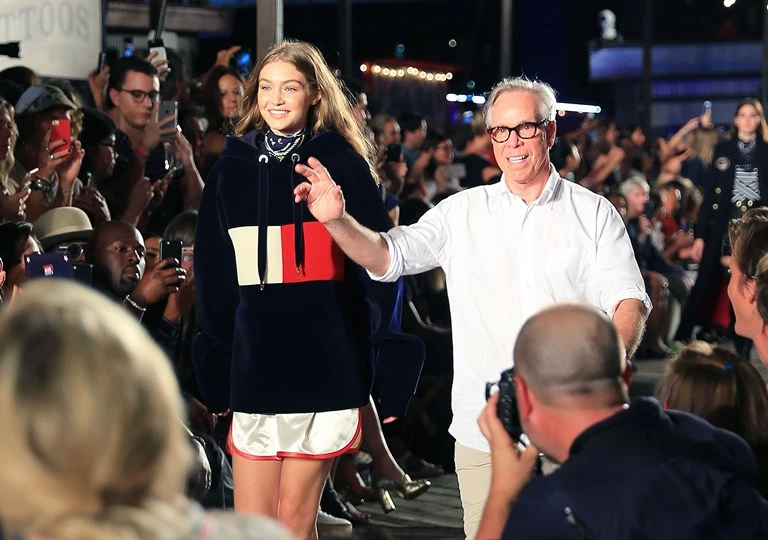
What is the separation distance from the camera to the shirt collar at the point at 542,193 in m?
4.45

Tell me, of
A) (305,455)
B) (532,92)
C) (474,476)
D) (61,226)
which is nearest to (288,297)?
(305,455)

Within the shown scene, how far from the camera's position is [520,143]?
4441mm

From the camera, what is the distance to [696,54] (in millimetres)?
45438

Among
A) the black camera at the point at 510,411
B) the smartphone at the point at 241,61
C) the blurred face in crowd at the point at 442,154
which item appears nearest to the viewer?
the black camera at the point at 510,411

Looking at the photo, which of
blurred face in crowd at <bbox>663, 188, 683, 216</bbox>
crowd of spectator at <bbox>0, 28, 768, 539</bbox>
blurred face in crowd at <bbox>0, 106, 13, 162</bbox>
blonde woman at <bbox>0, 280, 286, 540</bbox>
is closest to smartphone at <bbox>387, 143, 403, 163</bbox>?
crowd of spectator at <bbox>0, 28, 768, 539</bbox>

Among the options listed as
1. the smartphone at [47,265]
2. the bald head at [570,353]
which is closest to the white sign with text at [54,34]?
the smartphone at [47,265]

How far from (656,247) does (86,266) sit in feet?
30.3

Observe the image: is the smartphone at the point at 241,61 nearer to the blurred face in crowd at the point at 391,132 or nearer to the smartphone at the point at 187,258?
the blurred face in crowd at the point at 391,132

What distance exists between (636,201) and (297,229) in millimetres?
8983

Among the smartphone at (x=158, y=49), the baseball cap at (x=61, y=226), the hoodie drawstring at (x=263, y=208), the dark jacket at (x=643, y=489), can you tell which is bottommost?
the dark jacket at (x=643, y=489)

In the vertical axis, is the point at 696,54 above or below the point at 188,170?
above

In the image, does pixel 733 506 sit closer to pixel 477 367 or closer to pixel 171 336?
pixel 477 367

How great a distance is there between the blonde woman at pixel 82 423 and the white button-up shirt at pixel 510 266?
2.62 m

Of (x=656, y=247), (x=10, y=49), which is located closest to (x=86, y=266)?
(x=10, y=49)
